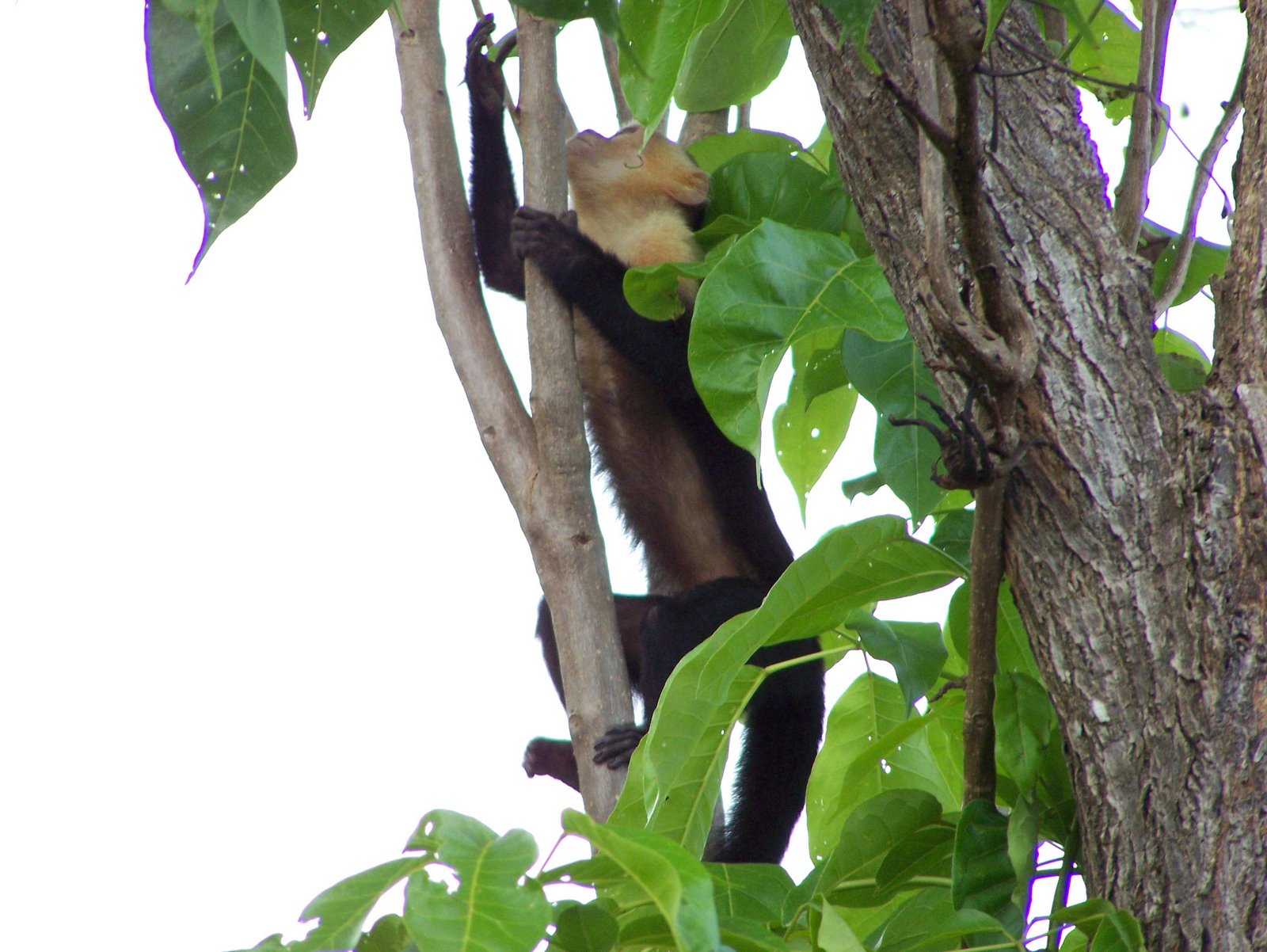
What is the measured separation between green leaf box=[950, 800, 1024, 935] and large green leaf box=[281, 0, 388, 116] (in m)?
0.74

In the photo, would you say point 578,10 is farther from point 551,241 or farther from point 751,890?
point 551,241

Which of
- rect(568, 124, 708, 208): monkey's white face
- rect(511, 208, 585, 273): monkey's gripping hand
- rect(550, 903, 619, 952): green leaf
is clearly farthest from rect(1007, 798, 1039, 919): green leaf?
Result: rect(568, 124, 708, 208): monkey's white face

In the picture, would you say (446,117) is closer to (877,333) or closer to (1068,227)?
(877,333)

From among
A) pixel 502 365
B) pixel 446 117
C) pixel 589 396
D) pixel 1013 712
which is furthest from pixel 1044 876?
pixel 589 396

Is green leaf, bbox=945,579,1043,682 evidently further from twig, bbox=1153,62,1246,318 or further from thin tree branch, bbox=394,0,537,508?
thin tree branch, bbox=394,0,537,508

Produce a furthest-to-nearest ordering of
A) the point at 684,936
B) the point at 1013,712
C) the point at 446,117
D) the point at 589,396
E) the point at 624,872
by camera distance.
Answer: the point at 589,396 → the point at 446,117 → the point at 1013,712 → the point at 624,872 → the point at 684,936

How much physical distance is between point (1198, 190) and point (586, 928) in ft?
3.04

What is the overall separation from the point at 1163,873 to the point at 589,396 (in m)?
2.00

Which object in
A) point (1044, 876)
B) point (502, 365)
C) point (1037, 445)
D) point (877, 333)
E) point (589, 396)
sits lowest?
point (1044, 876)

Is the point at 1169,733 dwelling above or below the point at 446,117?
below

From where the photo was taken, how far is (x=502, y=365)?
1.68 meters

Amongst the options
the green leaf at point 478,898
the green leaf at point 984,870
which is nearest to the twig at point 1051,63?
the green leaf at point 984,870

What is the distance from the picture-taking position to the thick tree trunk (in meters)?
0.91

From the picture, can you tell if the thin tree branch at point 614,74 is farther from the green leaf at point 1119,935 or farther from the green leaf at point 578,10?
the green leaf at point 1119,935
